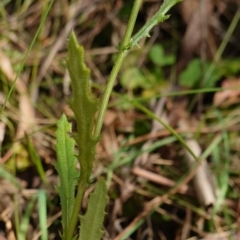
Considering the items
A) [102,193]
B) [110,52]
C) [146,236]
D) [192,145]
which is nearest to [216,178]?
[192,145]

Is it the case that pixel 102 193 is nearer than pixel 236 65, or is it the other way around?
pixel 102 193

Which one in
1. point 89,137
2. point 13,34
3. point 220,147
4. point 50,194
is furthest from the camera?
point 13,34

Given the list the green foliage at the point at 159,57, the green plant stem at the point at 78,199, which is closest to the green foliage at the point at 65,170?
the green plant stem at the point at 78,199

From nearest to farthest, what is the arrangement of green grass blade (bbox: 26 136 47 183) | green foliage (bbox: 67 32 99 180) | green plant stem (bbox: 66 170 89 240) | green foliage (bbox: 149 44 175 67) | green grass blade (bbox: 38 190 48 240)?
1. green foliage (bbox: 67 32 99 180)
2. green plant stem (bbox: 66 170 89 240)
3. green grass blade (bbox: 38 190 48 240)
4. green grass blade (bbox: 26 136 47 183)
5. green foliage (bbox: 149 44 175 67)

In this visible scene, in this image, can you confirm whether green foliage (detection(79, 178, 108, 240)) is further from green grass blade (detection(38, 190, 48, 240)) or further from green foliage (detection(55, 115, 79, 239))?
green grass blade (detection(38, 190, 48, 240))

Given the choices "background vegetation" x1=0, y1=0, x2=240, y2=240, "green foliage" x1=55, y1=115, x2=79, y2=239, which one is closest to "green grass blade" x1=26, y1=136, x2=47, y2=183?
"background vegetation" x1=0, y1=0, x2=240, y2=240

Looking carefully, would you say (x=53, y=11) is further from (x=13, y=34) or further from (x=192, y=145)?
(x=192, y=145)
